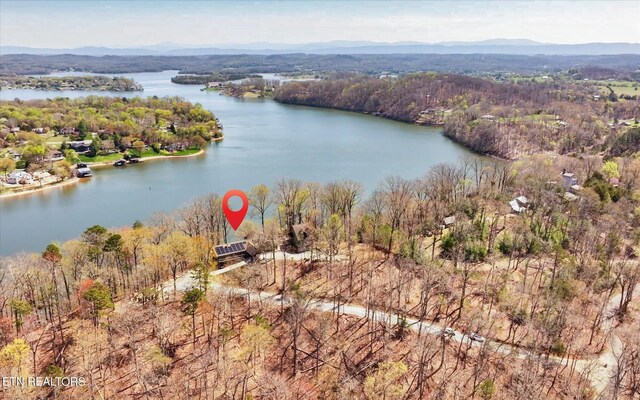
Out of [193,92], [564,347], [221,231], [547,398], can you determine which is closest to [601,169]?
[564,347]

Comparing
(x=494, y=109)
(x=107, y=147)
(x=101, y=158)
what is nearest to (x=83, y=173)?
(x=101, y=158)

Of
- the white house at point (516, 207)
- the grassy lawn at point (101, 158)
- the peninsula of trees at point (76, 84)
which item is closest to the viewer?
the white house at point (516, 207)

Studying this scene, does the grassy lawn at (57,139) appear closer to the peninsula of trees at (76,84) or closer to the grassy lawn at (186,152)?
the grassy lawn at (186,152)

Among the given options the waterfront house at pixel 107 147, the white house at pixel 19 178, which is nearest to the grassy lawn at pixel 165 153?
the waterfront house at pixel 107 147

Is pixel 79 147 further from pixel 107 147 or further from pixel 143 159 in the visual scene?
pixel 143 159

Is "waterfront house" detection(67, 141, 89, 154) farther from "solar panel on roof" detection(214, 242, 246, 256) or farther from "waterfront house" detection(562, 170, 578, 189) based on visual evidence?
"waterfront house" detection(562, 170, 578, 189)

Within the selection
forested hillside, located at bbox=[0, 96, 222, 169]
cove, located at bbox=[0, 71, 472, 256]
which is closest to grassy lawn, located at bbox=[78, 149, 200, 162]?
forested hillside, located at bbox=[0, 96, 222, 169]
